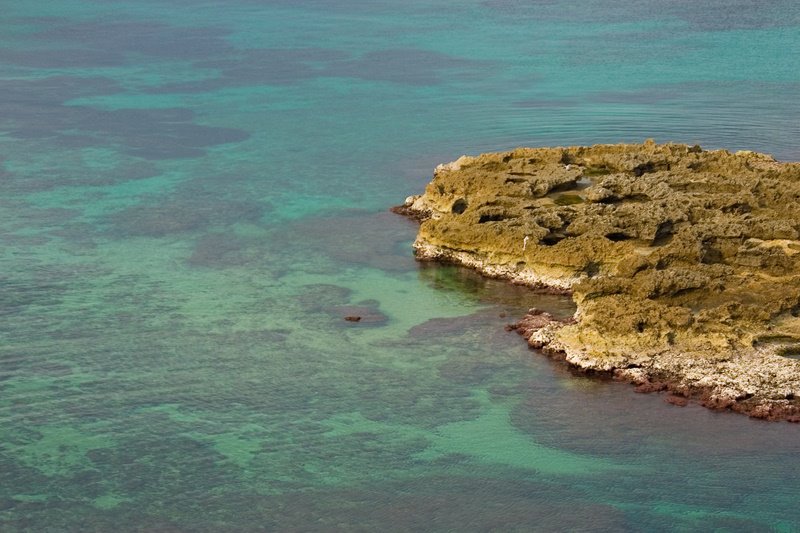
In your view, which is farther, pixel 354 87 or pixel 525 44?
pixel 525 44

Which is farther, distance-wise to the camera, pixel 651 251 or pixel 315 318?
pixel 651 251

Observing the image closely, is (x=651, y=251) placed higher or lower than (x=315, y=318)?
higher

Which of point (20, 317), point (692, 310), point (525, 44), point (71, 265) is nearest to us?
point (692, 310)

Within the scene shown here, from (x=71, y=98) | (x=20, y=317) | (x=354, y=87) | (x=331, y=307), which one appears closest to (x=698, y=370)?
(x=331, y=307)

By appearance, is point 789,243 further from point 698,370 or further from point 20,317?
point 20,317

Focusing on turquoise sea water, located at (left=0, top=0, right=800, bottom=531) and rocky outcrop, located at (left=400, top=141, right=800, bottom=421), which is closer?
turquoise sea water, located at (left=0, top=0, right=800, bottom=531)

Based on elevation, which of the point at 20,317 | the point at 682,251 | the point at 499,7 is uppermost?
the point at 499,7
